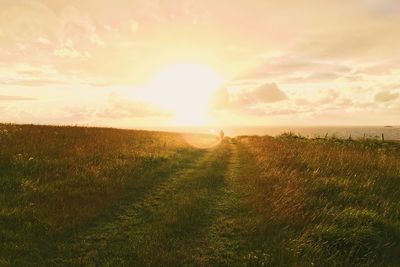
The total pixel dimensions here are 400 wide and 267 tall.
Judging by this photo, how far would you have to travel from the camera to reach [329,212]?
1064cm

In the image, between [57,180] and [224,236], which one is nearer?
[224,236]

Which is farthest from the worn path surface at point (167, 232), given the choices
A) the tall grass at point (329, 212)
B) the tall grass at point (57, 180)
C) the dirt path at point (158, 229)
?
the tall grass at point (329, 212)

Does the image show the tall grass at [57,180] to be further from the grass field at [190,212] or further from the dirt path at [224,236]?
the dirt path at [224,236]

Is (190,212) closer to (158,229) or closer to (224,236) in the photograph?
(158,229)

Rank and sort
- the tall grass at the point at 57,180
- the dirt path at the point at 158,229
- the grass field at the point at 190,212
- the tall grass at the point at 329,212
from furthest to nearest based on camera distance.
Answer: the tall grass at the point at 57,180 < the tall grass at the point at 329,212 < the grass field at the point at 190,212 < the dirt path at the point at 158,229

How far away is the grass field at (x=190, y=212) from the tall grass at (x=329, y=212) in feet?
0.12

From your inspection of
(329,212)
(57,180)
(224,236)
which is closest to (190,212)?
(224,236)

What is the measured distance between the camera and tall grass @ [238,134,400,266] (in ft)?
27.9

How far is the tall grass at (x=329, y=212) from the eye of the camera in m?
8.51

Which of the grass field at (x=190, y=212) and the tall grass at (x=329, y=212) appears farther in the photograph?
the tall grass at (x=329, y=212)

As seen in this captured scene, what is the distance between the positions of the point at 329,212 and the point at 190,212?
425 centimetres

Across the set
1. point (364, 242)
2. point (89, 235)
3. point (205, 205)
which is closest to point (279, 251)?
point (364, 242)

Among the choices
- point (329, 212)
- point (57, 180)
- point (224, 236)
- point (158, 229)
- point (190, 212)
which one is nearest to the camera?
Answer: point (224, 236)

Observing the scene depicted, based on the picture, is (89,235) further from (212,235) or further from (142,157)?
(142,157)
